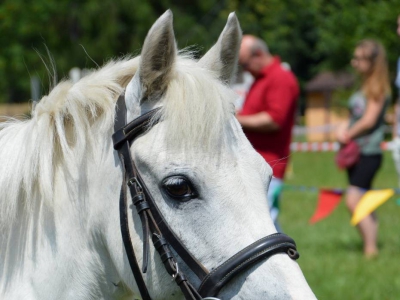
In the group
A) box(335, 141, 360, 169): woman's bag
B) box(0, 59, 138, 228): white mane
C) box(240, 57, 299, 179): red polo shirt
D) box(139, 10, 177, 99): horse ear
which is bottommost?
box(335, 141, 360, 169): woman's bag

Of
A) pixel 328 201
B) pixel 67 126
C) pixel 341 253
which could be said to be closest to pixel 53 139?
pixel 67 126

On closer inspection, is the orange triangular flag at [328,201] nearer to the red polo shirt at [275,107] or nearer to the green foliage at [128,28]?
the red polo shirt at [275,107]

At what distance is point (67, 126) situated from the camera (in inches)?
95.6

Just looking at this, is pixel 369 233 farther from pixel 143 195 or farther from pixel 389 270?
pixel 143 195

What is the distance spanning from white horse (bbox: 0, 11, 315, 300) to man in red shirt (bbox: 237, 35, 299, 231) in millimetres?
2801

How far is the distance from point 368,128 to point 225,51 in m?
4.76

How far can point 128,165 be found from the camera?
2.25 meters

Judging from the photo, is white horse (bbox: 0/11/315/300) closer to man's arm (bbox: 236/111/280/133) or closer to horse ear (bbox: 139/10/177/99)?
horse ear (bbox: 139/10/177/99)

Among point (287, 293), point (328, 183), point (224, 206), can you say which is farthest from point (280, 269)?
point (328, 183)

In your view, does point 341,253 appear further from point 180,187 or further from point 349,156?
point 180,187

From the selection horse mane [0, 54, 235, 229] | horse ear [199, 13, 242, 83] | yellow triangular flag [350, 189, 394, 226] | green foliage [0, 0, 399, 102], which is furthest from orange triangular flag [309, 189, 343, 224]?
green foliage [0, 0, 399, 102]

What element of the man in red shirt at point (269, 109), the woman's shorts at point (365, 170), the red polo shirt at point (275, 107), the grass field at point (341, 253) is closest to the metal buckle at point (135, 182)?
the man in red shirt at point (269, 109)

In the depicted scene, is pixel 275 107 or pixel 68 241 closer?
pixel 68 241

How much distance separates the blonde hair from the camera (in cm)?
699
